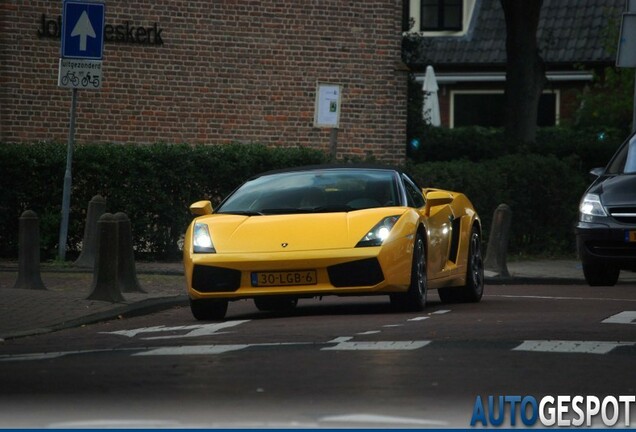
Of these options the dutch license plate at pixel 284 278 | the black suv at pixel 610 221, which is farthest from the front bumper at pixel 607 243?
the dutch license plate at pixel 284 278

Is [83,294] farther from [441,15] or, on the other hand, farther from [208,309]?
[441,15]

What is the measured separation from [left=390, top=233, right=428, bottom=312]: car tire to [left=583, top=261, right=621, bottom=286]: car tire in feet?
14.3

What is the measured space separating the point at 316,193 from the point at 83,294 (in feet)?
9.75

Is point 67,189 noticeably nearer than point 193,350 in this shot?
No

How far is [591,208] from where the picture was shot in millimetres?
Result: 17906

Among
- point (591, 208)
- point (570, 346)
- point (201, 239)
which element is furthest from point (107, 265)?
point (570, 346)

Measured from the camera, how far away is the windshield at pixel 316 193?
14.9m

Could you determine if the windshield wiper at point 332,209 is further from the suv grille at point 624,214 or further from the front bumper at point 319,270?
the suv grille at point 624,214

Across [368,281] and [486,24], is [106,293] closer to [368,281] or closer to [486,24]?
[368,281]

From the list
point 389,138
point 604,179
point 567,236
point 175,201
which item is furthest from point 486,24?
point 604,179

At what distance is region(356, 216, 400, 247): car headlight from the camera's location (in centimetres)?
1406

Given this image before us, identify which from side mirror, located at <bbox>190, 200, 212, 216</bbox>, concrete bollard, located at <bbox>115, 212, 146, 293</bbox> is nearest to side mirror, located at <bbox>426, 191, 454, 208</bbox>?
side mirror, located at <bbox>190, 200, 212, 216</bbox>
